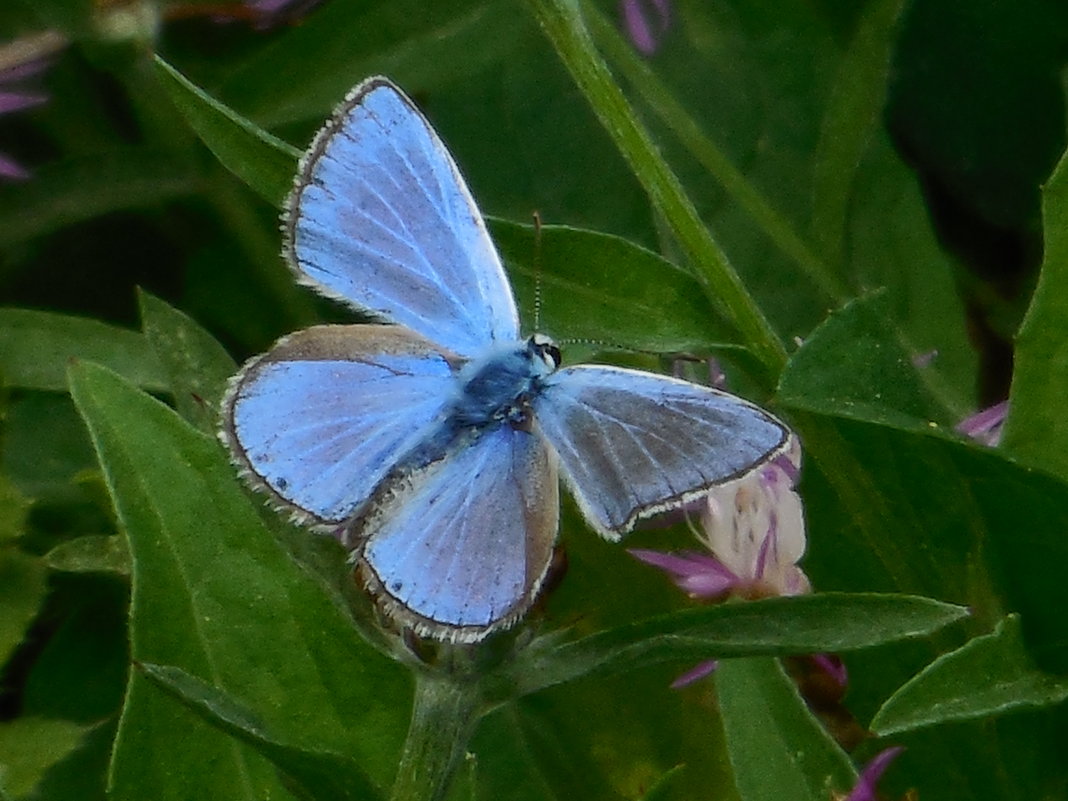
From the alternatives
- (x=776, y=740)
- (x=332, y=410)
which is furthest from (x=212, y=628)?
(x=776, y=740)

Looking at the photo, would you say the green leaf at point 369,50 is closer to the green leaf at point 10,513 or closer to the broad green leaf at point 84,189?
the broad green leaf at point 84,189

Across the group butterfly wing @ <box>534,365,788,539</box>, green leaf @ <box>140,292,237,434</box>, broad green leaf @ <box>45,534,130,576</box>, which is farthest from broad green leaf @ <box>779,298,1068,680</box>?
broad green leaf @ <box>45,534,130,576</box>

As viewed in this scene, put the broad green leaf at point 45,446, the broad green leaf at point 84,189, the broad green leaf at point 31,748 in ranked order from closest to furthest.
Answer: the broad green leaf at point 31,748 < the broad green leaf at point 45,446 < the broad green leaf at point 84,189

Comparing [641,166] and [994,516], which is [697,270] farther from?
[994,516]

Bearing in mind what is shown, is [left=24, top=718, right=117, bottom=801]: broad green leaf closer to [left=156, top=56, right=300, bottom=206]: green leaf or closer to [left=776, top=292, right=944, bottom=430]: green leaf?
[left=156, top=56, right=300, bottom=206]: green leaf

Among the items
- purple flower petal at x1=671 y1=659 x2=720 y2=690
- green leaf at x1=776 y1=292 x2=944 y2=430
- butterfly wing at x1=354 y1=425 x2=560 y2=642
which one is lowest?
purple flower petal at x1=671 y1=659 x2=720 y2=690

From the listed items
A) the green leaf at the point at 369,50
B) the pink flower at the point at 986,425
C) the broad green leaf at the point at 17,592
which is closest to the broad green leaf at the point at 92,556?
the broad green leaf at the point at 17,592

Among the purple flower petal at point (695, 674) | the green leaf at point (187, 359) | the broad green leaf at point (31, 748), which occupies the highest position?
the green leaf at point (187, 359)
